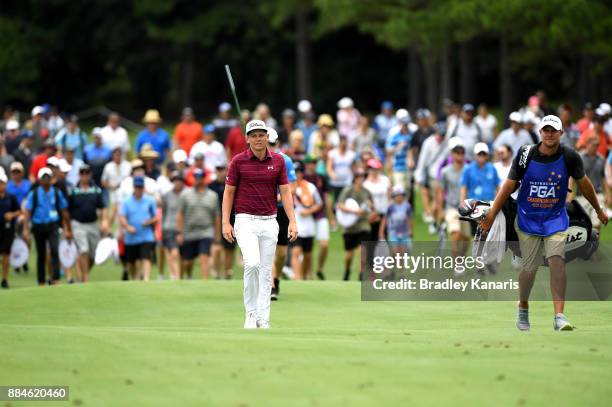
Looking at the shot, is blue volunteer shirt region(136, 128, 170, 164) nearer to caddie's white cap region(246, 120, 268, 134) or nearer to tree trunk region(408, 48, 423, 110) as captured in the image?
caddie's white cap region(246, 120, 268, 134)

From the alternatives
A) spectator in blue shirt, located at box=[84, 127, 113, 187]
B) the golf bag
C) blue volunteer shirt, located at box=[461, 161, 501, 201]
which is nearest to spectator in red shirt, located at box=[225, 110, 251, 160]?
spectator in blue shirt, located at box=[84, 127, 113, 187]

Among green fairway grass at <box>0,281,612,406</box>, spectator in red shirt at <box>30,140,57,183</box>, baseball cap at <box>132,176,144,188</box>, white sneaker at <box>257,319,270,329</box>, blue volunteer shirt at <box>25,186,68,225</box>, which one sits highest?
spectator in red shirt at <box>30,140,57,183</box>

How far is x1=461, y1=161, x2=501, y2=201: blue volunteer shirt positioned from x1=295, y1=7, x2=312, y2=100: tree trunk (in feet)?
115

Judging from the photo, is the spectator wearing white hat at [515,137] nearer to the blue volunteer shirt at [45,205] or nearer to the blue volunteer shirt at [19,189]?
the blue volunteer shirt at [45,205]

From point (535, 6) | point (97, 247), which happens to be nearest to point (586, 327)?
point (97, 247)

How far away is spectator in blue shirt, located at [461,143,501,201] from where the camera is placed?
22.5m

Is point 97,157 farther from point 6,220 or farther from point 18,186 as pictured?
point 6,220

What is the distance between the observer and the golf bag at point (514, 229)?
14.8 meters

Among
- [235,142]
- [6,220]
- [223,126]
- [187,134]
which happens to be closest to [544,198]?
[6,220]

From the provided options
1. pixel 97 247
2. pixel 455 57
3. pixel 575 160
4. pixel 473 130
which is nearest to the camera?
pixel 575 160

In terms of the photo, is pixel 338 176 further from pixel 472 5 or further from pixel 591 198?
pixel 591 198

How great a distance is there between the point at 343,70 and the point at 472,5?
84.8 feet

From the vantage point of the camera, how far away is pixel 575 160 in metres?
A: 13.3

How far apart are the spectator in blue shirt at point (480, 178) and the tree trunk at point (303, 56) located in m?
35.0
